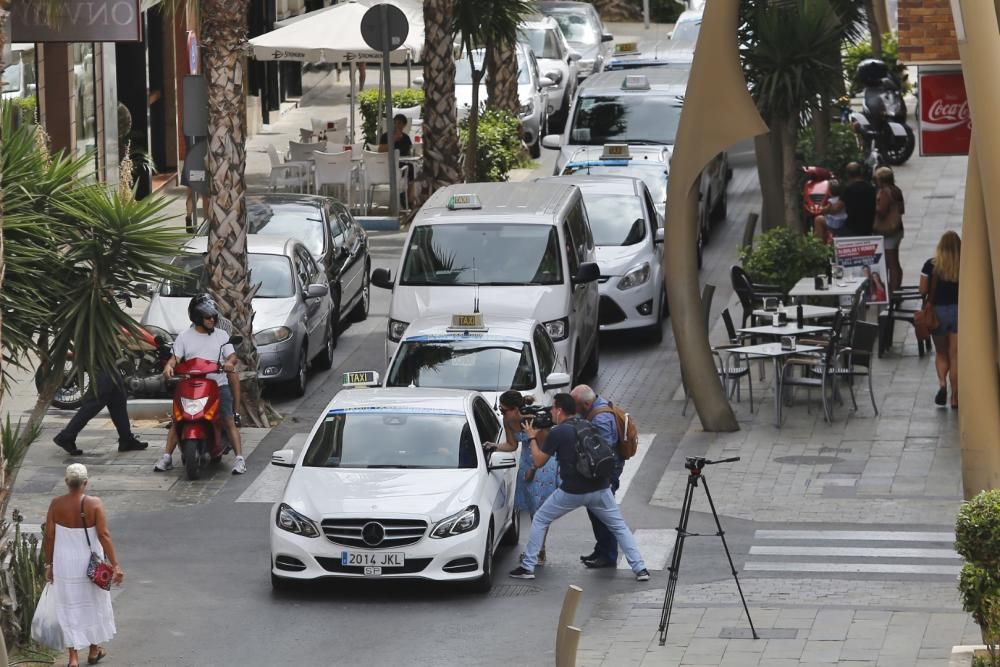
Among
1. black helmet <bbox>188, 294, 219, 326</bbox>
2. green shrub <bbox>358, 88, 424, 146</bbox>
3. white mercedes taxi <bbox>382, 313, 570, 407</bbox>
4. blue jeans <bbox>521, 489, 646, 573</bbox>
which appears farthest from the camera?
green shrub <bbox>358, 88, 424, 146</bbox>

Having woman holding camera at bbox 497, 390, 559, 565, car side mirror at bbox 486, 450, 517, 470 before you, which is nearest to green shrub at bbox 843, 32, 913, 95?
woman holding camera at bbox 497, 390, 559, 565

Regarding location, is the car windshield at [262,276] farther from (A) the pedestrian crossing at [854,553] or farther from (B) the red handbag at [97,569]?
(B) the red handbag at [97,569]

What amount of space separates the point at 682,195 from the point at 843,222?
5350 millimetres

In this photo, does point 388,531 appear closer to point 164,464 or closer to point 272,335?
point 164,464

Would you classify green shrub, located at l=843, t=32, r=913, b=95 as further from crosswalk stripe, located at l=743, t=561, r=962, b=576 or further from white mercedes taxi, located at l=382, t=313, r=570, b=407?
crosswalk stripe, located at l=743, t=561, r=962, b=576

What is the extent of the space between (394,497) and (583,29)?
31.0m

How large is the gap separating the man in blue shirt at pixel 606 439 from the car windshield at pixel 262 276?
6.90 metres

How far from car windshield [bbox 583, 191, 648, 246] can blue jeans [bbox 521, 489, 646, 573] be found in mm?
9141

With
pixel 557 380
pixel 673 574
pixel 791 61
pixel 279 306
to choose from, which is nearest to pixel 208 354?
pixel 279 306

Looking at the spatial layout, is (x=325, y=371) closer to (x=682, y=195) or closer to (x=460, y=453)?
(x=682, y=195)

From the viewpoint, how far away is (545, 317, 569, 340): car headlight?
19125mm

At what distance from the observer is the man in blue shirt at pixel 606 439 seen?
46.6ft

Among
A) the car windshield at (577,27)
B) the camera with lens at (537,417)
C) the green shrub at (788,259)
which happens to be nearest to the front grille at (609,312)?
the green shrub at (788,259)

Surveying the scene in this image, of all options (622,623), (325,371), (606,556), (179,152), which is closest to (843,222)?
→ (325,371)
